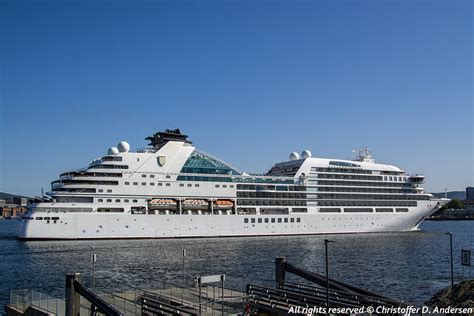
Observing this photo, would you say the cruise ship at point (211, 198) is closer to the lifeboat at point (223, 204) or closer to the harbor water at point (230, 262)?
the lifeboat at point (223, 204)

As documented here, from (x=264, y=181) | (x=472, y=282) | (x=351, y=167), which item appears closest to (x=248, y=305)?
(x=472, y=282)

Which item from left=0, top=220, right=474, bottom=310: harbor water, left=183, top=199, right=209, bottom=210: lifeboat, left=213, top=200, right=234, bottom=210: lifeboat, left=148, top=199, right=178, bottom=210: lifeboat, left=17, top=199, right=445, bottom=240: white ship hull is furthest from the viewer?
left=213, top=200, right=234, bottom=210: lifeboat

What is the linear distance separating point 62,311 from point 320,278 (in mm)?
10235

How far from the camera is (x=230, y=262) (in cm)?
4194

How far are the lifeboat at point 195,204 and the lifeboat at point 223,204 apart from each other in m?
1.45

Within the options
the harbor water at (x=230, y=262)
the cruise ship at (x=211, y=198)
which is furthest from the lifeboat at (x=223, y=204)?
the harbor water at (x=230, y=262)

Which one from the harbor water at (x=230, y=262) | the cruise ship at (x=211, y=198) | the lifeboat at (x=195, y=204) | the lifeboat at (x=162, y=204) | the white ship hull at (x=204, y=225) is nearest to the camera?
the harbor water at (x=230, y=262)

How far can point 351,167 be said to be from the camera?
3199 inches

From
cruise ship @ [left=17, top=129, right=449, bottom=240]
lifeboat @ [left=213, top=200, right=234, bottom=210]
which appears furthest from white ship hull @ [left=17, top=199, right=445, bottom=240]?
lifeboat @ [left=213, top=200, right=234, bottom=210]

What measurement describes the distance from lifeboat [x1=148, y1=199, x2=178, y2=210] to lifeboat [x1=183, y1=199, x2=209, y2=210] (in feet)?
5.14

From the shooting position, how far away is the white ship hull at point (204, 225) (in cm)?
5894

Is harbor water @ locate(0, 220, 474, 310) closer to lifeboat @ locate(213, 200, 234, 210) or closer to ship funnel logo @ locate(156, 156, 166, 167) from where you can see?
lifeboat @ locate(213, 200, 234, 210)

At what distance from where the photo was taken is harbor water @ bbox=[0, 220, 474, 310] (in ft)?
108

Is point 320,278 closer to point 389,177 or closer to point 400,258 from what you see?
point 400,258
